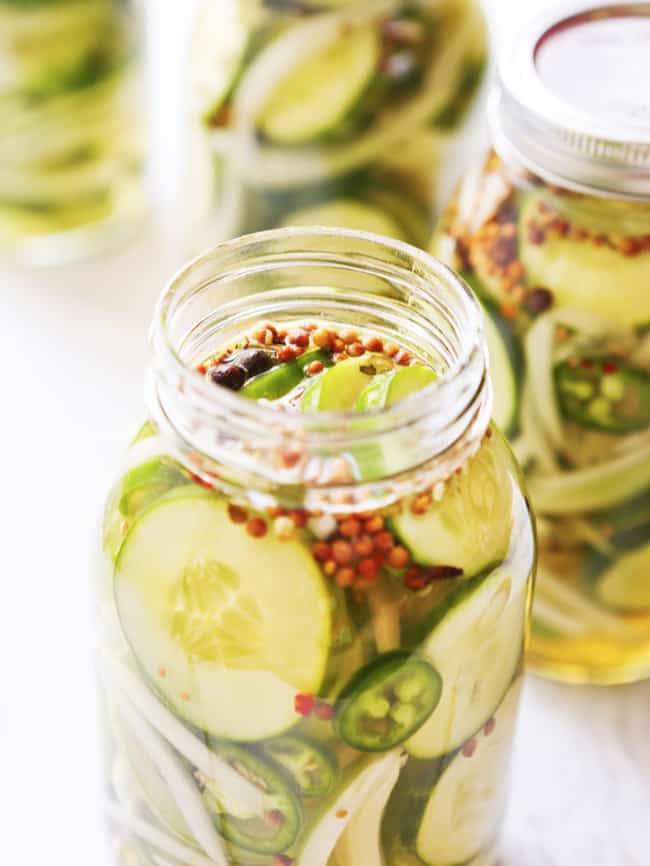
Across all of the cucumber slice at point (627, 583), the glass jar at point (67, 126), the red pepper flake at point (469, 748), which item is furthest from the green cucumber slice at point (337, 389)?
the glass jar at point (67, 126)

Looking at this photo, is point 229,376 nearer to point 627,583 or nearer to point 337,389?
point 337,389

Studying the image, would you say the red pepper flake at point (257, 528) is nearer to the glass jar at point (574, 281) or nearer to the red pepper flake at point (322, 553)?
the red pepper flake at point (322, 553)

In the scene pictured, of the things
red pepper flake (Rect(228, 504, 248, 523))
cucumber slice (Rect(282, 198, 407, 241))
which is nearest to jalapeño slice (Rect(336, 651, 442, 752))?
red pepper flake (Rect(228, 504, 248, 523))

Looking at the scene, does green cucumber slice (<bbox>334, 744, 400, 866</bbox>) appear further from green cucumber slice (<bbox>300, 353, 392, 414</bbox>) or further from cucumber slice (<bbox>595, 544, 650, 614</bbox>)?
cucumber slice (<bbox>595, 544, 650, 614</bbox>)

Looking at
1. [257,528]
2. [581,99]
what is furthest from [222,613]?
[581,99]

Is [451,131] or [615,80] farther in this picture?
[451,131]

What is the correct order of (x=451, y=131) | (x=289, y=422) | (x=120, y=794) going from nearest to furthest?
(x=289, y=422), (x=120, y=794), (x=451, y=131)

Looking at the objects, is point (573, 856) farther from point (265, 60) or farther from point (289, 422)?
point (265, 60)

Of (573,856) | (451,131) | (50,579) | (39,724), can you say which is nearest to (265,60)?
(451,131)
